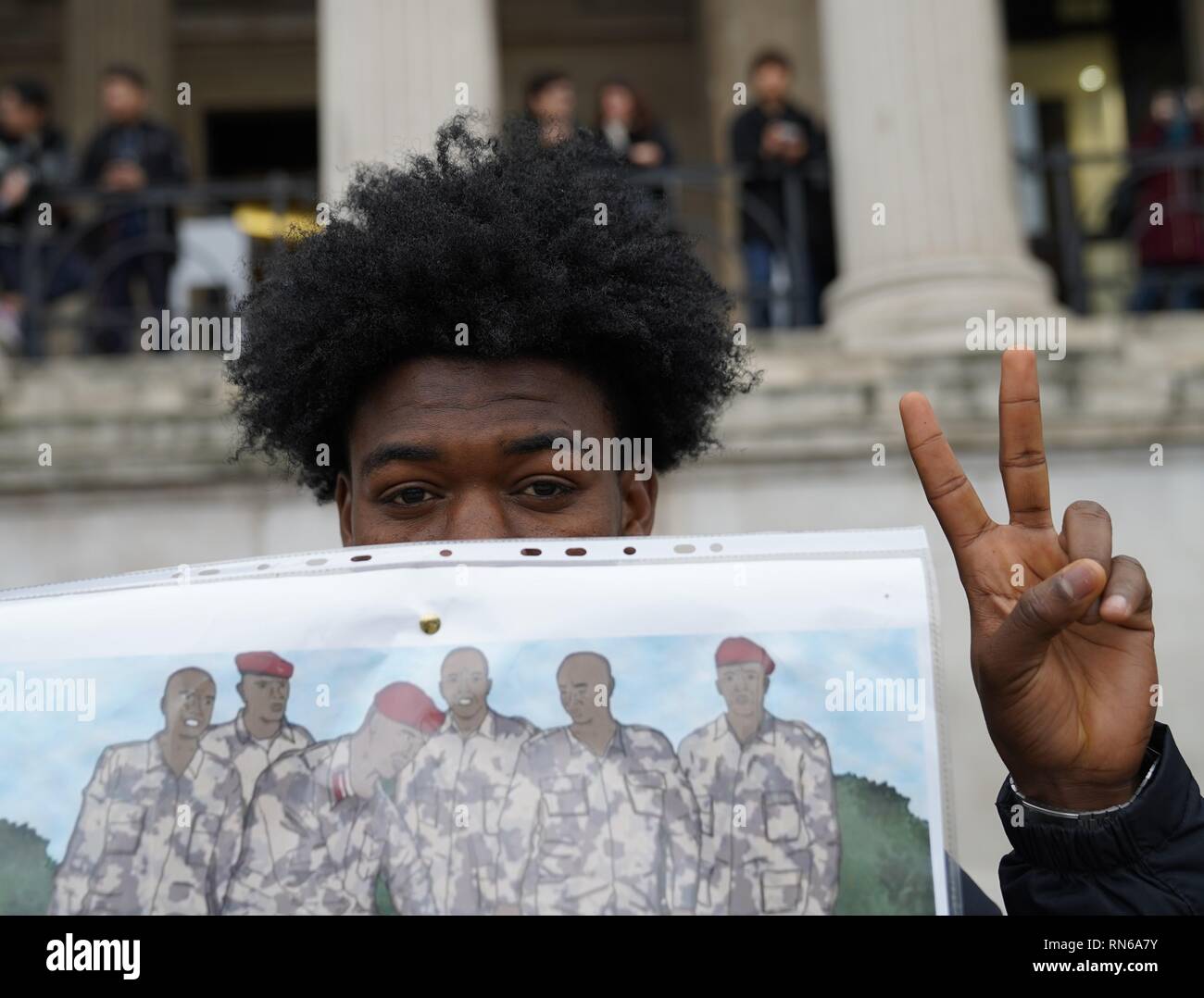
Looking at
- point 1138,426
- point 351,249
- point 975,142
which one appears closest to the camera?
point 351,249

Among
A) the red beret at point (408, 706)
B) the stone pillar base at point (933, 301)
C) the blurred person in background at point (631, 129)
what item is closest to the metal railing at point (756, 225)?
the blurred person in background at point (631, 129)

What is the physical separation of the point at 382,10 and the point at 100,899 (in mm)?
7969

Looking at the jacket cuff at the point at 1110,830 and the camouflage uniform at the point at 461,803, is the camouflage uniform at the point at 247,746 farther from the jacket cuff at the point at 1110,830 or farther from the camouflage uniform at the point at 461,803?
the jacket cuff at the point at 1110,830

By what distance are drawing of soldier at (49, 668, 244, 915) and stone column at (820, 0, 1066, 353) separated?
7.13 m

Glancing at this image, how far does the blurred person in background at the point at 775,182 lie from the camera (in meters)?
9.48

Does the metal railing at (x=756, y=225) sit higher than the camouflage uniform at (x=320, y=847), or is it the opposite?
the metal railing at (x=756, y=225)

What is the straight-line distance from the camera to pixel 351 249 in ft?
9.51

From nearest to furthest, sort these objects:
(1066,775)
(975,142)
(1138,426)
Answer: (1066,775) → (1138,426) → (975,142)

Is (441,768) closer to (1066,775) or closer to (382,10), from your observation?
(1066,775)

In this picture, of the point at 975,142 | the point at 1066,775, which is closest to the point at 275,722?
the point at 1066,775

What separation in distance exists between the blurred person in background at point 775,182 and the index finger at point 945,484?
286 inches

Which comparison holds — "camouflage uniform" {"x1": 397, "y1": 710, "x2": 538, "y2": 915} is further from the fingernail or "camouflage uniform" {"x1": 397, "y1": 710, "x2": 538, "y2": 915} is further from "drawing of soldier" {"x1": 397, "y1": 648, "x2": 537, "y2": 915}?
the fingernail
